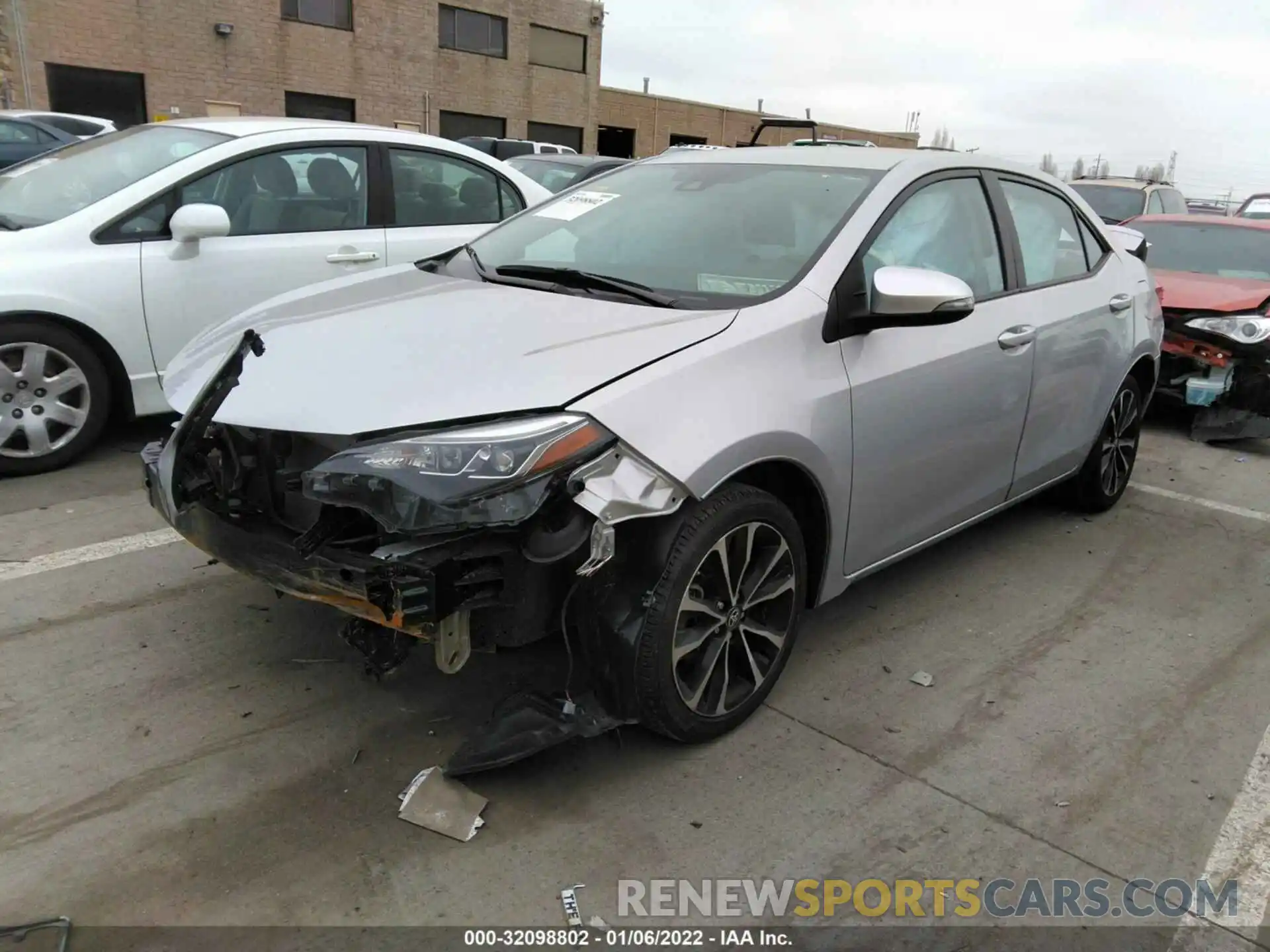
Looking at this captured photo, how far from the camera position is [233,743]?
9.43 feet

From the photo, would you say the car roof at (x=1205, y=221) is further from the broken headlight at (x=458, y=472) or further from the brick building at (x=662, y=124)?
the brick building at (x=662, y=124)

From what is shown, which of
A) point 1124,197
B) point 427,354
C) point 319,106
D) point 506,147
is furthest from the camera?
point 319,106

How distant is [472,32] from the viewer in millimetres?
33000

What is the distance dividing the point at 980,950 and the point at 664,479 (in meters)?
1.35

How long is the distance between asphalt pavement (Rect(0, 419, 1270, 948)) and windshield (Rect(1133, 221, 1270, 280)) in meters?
4.52

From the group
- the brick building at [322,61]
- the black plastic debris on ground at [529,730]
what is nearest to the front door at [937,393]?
the black plastic debris on ground at [529,730]

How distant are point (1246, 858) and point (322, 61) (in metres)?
31.3

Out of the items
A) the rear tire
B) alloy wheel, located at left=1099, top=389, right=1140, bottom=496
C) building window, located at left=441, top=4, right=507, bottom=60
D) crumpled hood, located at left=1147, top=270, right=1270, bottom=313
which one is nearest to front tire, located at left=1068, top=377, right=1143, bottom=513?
alloy wheel, located at left=1099, top=389, right=1140, bottom=496

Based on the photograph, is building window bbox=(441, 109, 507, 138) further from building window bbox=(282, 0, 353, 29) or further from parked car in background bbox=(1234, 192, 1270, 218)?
parked car in background bbox=(1234, 192, 1270, 218)

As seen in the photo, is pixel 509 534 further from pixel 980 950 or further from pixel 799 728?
pixel 980 950

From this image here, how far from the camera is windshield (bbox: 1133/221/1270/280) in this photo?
25.0 feet

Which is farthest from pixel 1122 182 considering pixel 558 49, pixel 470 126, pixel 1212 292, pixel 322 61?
pixel 558 49

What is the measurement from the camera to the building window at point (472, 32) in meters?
32.2

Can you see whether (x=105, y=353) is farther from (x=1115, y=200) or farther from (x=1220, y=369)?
(x=1115, y=200)
